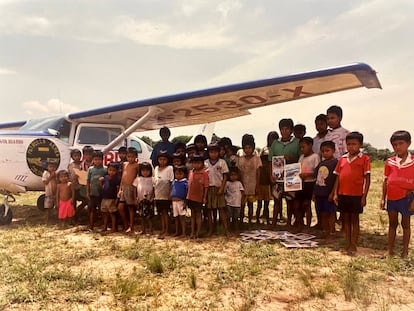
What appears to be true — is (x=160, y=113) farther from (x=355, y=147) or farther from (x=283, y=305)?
(x=283, y=305)

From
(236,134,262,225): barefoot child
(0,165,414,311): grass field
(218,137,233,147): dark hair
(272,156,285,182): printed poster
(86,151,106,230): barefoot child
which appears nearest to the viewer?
(0,165,414,311): grass field

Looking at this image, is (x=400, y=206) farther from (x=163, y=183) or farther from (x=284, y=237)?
(x=163, y=183)

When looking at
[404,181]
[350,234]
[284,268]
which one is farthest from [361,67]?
[284,268]

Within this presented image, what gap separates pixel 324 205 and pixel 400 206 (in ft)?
4.37

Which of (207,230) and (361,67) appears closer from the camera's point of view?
(361,67)

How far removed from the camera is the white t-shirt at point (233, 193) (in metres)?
5.57

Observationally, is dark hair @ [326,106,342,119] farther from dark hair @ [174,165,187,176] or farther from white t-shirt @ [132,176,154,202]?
white t-shirt @ [132,176,154,202]

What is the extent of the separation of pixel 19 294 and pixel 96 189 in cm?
324

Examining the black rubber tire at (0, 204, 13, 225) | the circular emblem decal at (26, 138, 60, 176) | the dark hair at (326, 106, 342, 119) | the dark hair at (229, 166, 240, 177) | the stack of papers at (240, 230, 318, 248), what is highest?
the dark hair at (326, 106, 342, 119)

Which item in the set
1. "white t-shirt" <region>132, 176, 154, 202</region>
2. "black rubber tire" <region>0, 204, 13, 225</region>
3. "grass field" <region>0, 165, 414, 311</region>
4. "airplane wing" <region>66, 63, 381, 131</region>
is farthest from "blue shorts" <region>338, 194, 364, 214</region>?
"black rubber tire" <region>0, 204, 13, 225</region>

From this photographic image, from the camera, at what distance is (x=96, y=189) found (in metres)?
6.04

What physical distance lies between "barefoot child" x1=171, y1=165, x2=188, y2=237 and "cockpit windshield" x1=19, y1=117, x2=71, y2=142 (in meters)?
3.04

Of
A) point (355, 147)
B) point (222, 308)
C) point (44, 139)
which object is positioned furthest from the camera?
point (44, 139)

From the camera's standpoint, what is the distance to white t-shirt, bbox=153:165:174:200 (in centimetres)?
554
